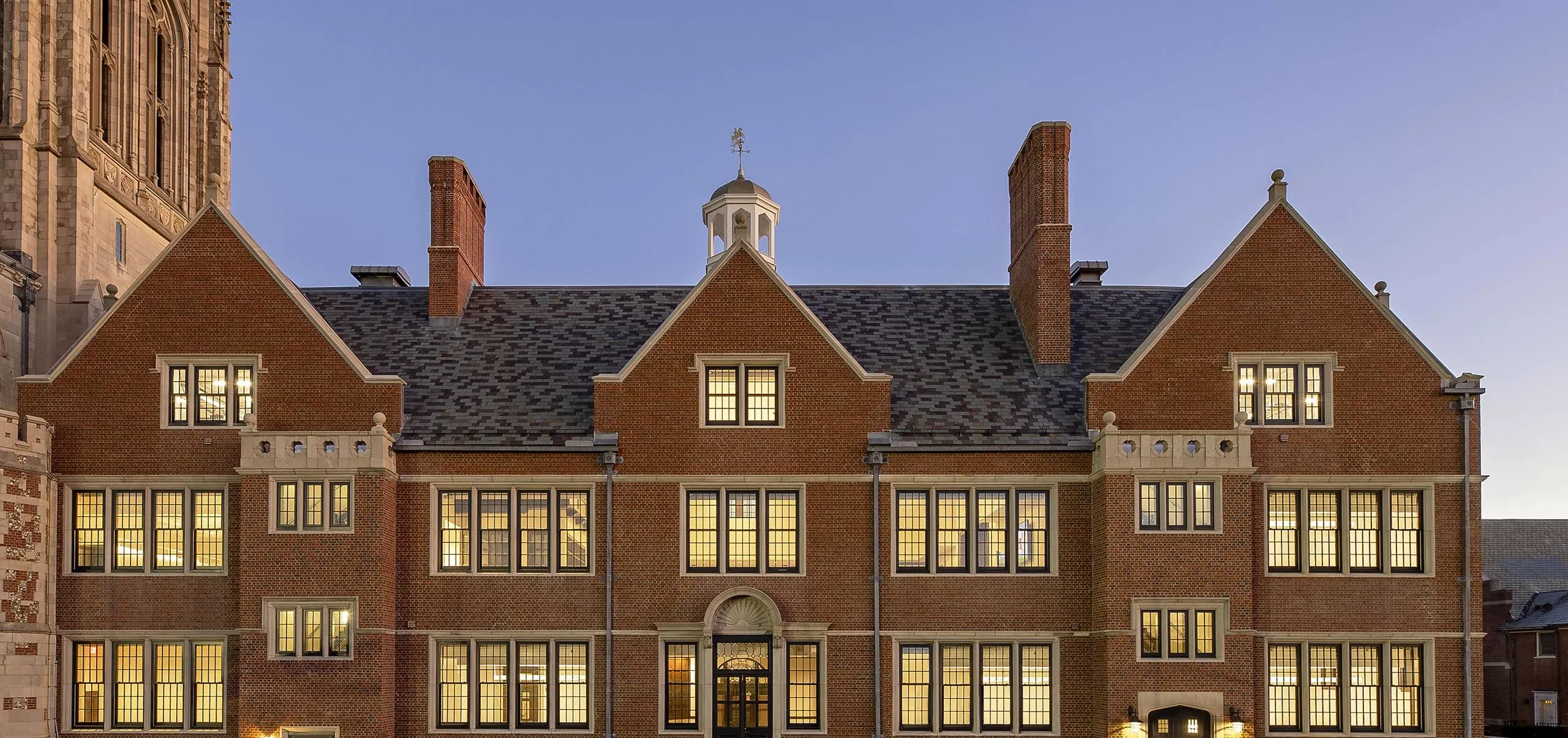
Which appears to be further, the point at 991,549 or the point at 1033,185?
the point at 1033,185

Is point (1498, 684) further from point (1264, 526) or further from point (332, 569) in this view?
point (332, 569)

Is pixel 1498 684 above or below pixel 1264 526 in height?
below

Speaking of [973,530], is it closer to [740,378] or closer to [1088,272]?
[740,378]

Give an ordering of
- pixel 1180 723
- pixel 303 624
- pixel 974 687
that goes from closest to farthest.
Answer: pixel 1180 723 < pixel 303 624 < pixel 974 687

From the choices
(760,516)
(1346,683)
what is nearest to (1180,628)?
(1346,683)

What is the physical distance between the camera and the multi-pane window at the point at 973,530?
2794cm

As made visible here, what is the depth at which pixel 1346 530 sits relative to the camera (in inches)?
1082

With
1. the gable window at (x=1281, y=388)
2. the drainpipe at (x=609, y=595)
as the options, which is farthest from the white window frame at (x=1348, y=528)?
the drainpipe at (x=609, y=595)

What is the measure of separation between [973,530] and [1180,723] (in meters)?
6.12

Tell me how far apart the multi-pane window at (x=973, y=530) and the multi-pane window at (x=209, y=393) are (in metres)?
15.6

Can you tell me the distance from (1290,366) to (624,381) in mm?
15758

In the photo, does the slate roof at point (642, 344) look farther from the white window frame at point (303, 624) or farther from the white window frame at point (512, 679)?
the white window frame at point (512, 679)

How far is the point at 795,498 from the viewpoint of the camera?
2809 centimetres

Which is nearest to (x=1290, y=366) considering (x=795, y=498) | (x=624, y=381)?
(x=795, y=498)
